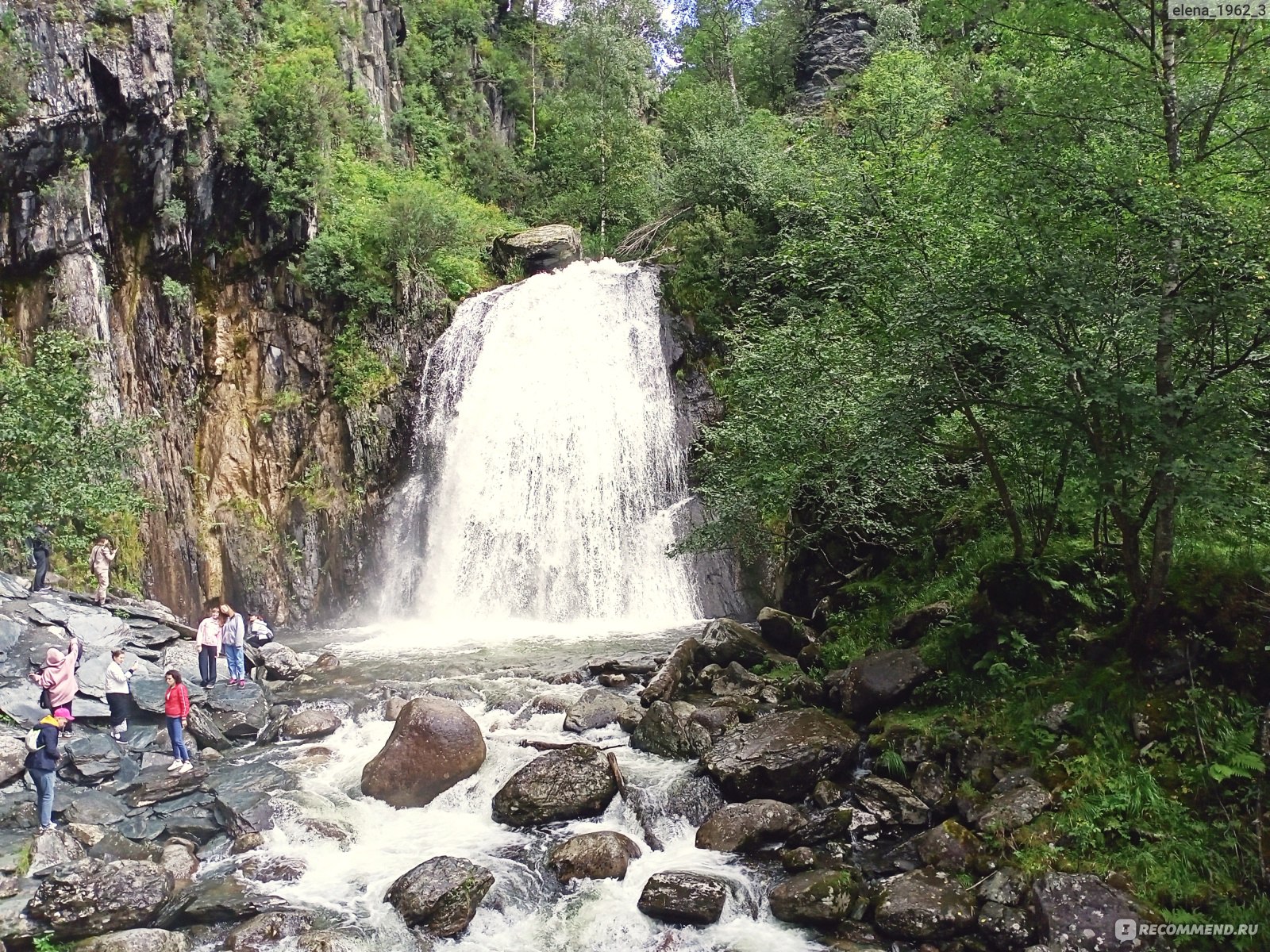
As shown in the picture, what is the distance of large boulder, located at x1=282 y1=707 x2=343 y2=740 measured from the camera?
37.5ft

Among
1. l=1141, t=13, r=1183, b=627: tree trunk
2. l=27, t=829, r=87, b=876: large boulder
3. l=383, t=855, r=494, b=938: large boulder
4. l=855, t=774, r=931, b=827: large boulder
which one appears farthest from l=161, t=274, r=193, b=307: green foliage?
l=1141, t=13, r=1183, b=627: tree trunk

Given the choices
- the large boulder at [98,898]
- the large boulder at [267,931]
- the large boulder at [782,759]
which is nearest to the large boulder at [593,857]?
the large boulder at [782,759]

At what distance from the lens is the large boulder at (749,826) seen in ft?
26.6

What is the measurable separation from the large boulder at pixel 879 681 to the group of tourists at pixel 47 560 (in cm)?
1204

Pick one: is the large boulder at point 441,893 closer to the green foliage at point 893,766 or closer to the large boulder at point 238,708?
the green foliage at point 893,766

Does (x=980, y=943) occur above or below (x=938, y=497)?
below

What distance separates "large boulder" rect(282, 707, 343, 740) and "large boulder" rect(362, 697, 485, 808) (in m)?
1.84

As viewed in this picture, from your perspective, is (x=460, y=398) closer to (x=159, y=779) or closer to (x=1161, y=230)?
(x=159, y=779)

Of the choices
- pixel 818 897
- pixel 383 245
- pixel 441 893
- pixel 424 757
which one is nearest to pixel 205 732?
pixel 424 757

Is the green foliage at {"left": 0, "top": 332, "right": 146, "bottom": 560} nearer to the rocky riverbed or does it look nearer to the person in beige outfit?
the person in beige outfit

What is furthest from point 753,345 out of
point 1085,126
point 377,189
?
point 377,189

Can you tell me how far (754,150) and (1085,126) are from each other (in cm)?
1668

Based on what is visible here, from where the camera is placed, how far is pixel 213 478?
2048cm

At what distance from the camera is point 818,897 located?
23.1 ft
